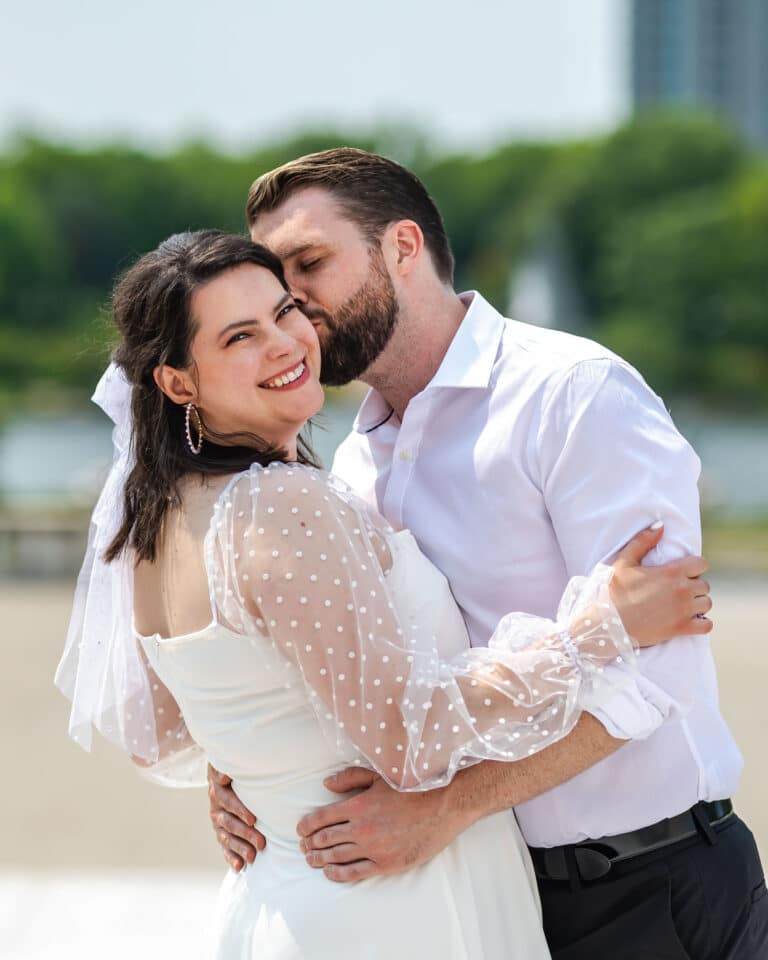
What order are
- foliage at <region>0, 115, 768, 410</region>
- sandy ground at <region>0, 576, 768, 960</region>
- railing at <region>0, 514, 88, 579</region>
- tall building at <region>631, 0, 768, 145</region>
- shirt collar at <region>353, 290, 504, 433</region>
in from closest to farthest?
shirt collar at <region>353, 290, 504, 433</region> < sandy ground at <region>0, 576, 768, 960</region> < railing at <region>0, 514, 88, 579</region> < foliage at <region>0, 115, 768, 410</region> < tall building at <region>631, 0, 768, 145</region>

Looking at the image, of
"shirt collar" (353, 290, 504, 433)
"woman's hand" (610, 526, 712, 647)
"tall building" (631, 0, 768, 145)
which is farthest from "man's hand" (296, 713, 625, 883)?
"tall building" (631, 0, 768, 145)

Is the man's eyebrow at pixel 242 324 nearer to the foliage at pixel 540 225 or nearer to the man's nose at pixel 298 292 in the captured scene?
the man's nose at pixel 298 292

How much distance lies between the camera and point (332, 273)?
2.35 m

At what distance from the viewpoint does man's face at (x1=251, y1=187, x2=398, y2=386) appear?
234 cm

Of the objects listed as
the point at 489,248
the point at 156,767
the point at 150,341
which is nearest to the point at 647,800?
the point at 156,767

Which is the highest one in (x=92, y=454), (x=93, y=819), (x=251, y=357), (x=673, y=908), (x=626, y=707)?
(x=251, y=357)

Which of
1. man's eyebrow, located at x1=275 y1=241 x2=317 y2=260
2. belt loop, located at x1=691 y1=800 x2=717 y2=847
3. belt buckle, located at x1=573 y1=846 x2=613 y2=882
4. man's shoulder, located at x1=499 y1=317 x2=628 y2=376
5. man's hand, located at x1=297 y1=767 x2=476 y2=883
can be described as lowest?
belt buckle, located at x1=573 y1=846 x2=613 y2=882

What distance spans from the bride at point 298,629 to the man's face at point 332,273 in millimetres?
142

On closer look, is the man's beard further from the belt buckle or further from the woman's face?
the belt buckle

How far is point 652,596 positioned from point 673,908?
569 millimetres

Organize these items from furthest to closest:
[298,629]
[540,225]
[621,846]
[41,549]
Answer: [540,225], [41,549], [621,846], [298,629]

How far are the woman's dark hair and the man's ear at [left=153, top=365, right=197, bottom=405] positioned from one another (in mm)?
13

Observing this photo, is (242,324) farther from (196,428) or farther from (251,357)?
(196,428)

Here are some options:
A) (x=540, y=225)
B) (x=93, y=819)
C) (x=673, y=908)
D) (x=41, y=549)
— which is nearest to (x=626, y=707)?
(x=673, y=908)
